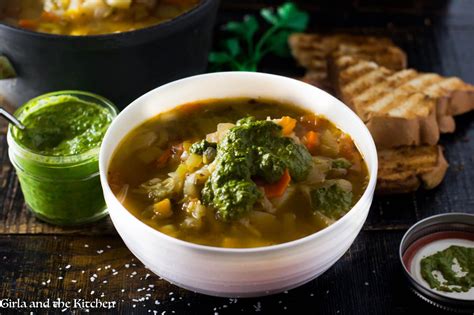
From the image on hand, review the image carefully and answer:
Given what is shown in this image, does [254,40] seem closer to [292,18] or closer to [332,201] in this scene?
[292,18]

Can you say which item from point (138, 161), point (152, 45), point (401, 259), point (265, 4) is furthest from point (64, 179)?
point (265, 4)

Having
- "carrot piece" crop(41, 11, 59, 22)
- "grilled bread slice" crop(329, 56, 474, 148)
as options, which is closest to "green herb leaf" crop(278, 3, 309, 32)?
"grilled bread slice" crop(329, 56, 474, 148)

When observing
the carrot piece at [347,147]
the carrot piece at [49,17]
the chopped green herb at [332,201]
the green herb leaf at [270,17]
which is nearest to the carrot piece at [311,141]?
the carrot piece at [347,147]

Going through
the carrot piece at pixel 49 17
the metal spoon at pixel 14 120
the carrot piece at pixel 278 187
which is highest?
the carrot piece at pixel 278 187

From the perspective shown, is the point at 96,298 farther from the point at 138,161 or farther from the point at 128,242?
the point at 138,161

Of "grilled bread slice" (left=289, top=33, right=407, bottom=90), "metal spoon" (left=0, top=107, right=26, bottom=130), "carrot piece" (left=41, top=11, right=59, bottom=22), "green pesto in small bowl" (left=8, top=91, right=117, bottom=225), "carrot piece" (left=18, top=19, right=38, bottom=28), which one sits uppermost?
"carrot piece" (left=41, top=11, right=59, bottom=22)

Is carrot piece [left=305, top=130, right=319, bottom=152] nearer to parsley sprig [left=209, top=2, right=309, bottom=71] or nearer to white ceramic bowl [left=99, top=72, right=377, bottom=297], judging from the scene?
white ceramic bowl [left=99, top=72, right=377, bottom=297]

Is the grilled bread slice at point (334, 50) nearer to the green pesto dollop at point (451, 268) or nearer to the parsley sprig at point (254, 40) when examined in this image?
the parsley sprig at point (254, 40)

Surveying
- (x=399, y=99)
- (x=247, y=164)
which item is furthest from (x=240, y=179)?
(x=399, y=99)
